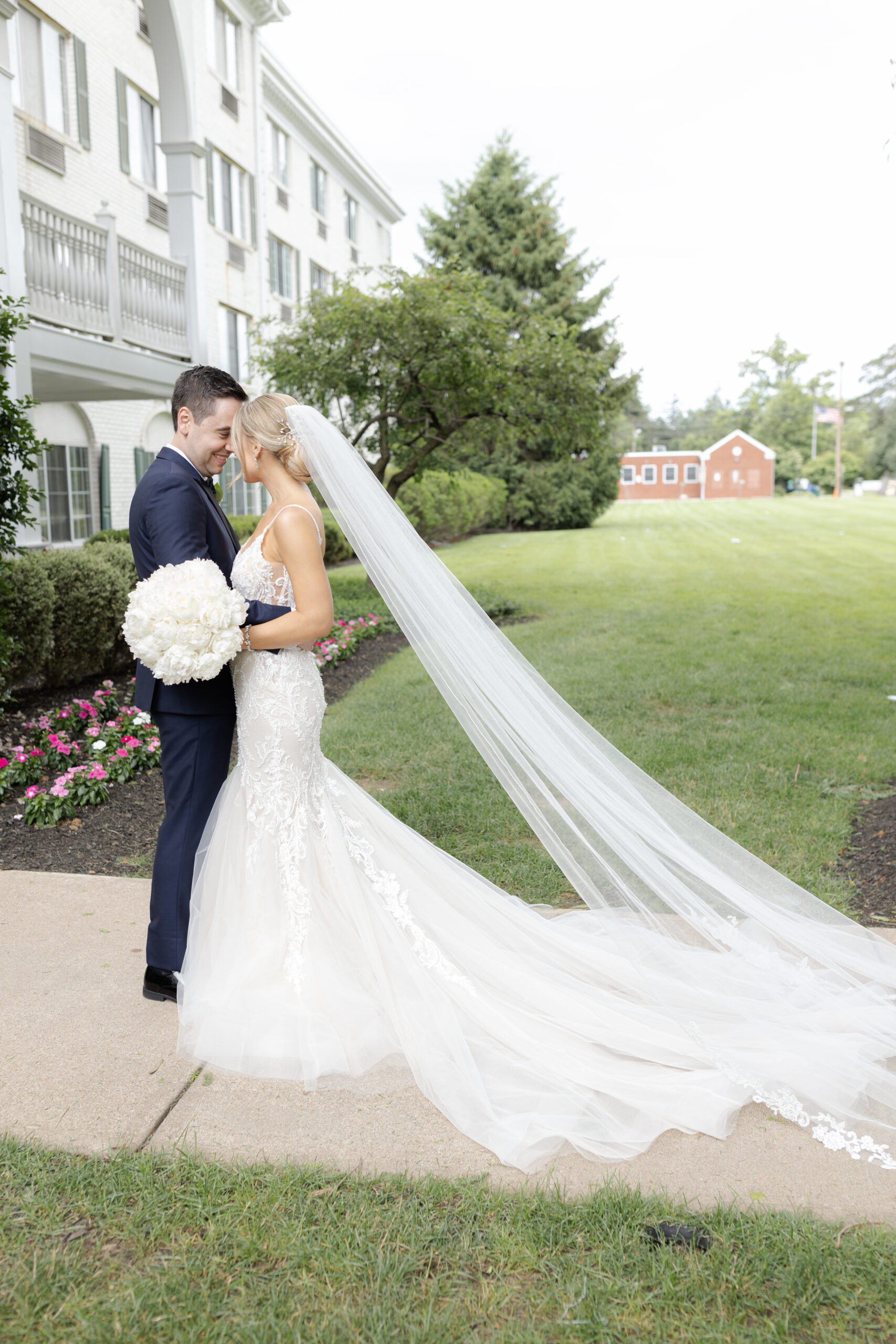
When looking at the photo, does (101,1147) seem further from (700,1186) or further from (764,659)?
(764,659)

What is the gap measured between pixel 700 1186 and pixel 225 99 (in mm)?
22525

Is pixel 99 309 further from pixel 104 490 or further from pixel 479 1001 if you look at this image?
pixel 479 1001

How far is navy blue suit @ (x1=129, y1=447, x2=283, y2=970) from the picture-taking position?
3311 millimetres

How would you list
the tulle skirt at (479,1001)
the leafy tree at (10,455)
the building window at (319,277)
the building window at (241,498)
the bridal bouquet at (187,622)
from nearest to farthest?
the tulle skirt at (479,1001) < the bridal bouquet at (187,622) < the leafy tree at (10,455) < the building window at (241,498) < the building window at (319,277)

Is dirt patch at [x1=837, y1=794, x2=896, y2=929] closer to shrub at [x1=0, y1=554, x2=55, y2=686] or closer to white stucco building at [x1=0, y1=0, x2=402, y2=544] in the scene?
shrub at [x1=0, y1=554, x2=55, y2=686]

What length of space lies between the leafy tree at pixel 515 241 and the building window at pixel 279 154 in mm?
10991

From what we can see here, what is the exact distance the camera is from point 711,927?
10.4ft

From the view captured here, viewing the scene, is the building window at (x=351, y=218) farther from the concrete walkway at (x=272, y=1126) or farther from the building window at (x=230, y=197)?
the concrete walkway at (x=272, y=1126)

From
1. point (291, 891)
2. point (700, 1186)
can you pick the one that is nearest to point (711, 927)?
point (700, 1186)

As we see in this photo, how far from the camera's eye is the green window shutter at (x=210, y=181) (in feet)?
63.5

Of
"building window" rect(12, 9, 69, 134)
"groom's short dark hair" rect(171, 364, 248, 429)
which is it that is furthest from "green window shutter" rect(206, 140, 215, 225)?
"groom's short dark hair" rect(171, 364, 248, 429)

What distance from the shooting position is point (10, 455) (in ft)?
21.6

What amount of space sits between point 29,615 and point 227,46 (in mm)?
17933

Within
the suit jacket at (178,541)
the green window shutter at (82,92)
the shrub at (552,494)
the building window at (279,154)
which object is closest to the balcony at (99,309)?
the green window shutter at (82,92)
